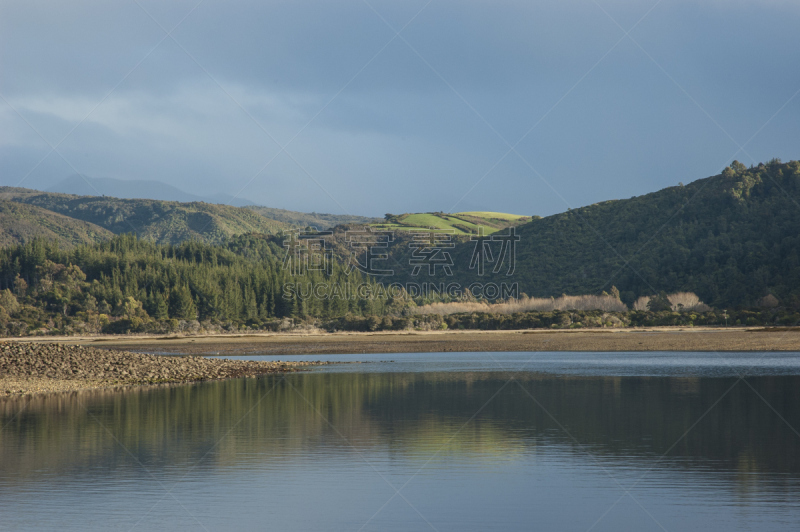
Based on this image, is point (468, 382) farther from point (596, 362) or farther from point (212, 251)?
point (212, 251)

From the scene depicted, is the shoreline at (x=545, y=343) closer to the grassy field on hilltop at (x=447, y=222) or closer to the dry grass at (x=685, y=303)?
the dry grass at (x=685, y=303)

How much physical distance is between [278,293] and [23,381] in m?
77.9

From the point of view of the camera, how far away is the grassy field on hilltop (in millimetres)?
162250

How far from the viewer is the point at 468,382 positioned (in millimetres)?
29781

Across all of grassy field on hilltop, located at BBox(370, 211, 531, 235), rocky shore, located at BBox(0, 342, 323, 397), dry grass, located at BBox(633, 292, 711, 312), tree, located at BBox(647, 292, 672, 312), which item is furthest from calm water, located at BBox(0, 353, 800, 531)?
grassy field on hilltop, located at BBox(370, 211, 531, 235)

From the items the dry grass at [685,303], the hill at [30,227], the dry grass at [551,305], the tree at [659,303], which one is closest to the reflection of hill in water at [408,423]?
the tree at [659,303]

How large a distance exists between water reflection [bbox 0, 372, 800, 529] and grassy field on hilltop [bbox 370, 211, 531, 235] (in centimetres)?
13015

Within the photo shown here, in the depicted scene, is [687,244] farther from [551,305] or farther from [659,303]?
[551,305]

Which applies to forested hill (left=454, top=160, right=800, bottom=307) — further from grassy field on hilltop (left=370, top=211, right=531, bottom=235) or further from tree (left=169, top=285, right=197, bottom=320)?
tree (left=169, top=285, right=197, bottom=320)

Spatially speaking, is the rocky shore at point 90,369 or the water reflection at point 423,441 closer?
the water reflection at point 423,441

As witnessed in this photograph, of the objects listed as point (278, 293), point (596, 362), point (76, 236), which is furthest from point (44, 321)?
point (76, 236)

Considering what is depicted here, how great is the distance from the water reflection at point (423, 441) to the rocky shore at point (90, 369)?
11.2 ft

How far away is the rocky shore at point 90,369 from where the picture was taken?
98.3 feet

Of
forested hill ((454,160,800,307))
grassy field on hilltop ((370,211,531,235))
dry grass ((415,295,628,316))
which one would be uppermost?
grassy field on hilltop ((370,211,531,235))
